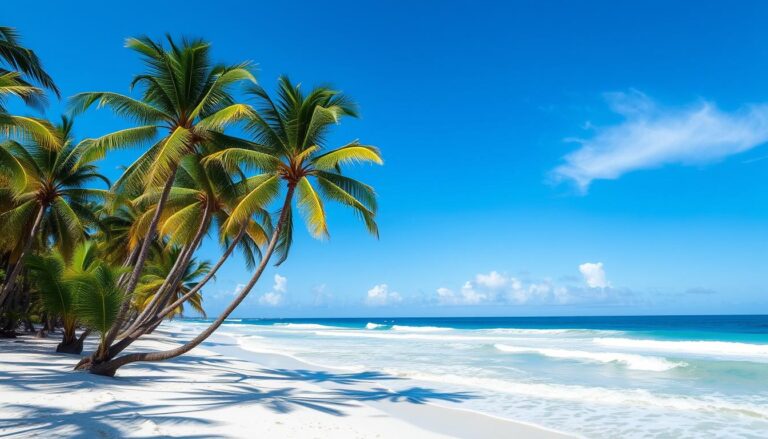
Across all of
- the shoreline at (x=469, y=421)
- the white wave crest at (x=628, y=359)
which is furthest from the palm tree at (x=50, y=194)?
the white wave crest at (x=628, y=359)

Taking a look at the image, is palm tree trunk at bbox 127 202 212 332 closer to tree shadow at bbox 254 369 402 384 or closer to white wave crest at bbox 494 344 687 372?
tree shadow at bbox 254 369 402 384

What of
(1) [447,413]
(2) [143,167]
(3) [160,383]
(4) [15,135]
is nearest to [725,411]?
(1) [447,413]

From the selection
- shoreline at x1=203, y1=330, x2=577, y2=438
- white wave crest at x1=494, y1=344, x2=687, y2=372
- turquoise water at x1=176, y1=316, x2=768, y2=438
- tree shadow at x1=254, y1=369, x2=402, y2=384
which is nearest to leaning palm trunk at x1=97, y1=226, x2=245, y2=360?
tree shadow at x1=254, y1=369, x2=402, y2=384

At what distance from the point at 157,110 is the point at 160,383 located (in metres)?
5.62

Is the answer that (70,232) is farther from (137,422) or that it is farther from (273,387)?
(137,422)

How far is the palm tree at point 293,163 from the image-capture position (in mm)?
9586

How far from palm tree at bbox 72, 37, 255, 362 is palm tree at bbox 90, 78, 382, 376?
64 cm

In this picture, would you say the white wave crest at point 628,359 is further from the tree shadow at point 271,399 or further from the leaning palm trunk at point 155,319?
the leaning palm trunk at point 155,319

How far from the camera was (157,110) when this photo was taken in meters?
9.78

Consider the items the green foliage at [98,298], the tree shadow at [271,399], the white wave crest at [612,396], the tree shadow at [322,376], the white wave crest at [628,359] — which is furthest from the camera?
the white wave crest at [628,359]

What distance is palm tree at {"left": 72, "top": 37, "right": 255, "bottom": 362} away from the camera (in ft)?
31.3

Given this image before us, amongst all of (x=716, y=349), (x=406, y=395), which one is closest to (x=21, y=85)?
(x=406, y=395)

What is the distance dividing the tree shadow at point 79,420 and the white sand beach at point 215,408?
1 cm

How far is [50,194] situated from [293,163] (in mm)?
8183
